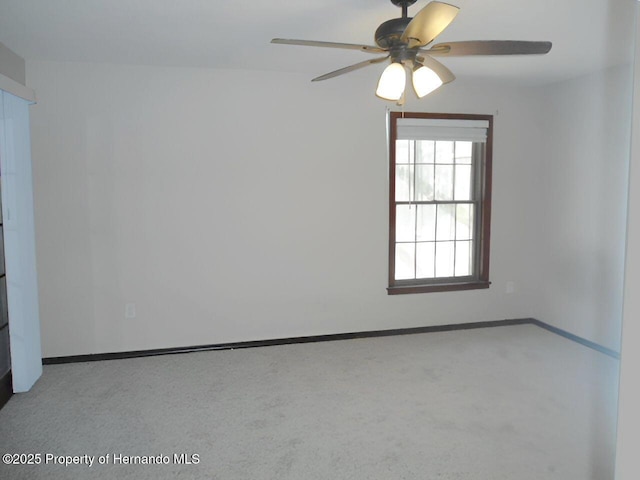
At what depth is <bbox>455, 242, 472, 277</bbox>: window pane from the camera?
15.3ft

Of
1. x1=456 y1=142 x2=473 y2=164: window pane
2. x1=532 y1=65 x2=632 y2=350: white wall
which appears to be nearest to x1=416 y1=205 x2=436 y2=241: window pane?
x1=456 y1=142 x2=473 y2=164: window pane

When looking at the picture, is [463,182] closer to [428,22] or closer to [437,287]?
[437,287]

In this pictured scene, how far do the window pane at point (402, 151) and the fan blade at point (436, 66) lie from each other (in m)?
2.01

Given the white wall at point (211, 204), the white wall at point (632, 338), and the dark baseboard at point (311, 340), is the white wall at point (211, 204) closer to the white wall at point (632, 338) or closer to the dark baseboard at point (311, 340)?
the dark baseboard at point (311, 340)

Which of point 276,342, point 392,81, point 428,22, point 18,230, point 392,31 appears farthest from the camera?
point 276,342

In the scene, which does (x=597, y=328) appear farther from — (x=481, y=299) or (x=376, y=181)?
(x=376, y=181)

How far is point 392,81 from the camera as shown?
2.20 metres

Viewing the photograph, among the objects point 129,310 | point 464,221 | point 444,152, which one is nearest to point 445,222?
point 464,221

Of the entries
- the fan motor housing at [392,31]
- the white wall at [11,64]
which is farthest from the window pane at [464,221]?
the white wall at [11,64]

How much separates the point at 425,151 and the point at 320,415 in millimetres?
2669

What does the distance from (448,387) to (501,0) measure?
7.87 feet

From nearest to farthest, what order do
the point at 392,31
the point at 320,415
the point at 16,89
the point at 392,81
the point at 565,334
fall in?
the point at 392,31 → the point at 392,81 → the point at 320,415 → the point at 16,89 → the point at 565,334

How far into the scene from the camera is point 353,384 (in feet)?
10.9

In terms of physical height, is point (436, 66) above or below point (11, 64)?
below
